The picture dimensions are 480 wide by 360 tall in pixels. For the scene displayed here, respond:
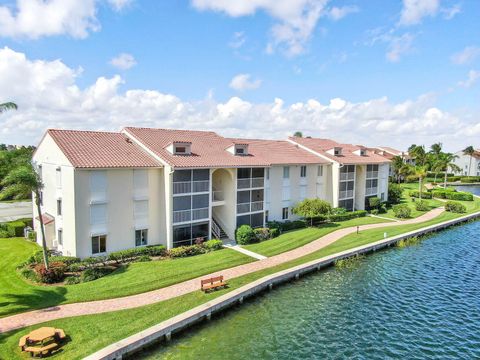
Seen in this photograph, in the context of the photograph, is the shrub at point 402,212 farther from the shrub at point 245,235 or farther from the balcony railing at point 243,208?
the shrub at point 245,235

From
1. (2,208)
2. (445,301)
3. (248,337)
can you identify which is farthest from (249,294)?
(2,208)

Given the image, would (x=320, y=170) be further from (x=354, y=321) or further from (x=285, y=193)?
(x=354, y=321)

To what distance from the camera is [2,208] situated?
61.3 metres

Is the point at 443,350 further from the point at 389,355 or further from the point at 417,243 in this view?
the point at 417,243

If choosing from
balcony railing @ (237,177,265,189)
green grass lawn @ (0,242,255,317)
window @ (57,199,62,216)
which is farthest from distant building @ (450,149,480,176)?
window @ (57,199,62,216)

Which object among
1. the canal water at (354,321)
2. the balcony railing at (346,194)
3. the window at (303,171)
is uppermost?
the window at (303,171)

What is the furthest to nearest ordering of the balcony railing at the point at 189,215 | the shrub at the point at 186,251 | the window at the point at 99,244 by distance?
the balcony railing at the point at 189,215 < the shrub at the point at 186,251 < the window at the point at 99,244

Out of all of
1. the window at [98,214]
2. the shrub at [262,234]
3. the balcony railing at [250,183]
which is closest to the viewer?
the window at [98,214]

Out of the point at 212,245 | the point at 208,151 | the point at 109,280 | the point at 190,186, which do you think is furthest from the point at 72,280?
the point at 208,151

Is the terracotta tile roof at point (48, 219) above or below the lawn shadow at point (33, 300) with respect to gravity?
above

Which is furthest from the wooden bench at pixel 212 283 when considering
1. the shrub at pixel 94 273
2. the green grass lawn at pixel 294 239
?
the green grass lawn at pixel 294 239

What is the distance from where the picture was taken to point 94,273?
82.8 feet

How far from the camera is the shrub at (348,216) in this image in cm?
4653

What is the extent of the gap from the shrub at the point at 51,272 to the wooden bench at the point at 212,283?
10.5 meters
